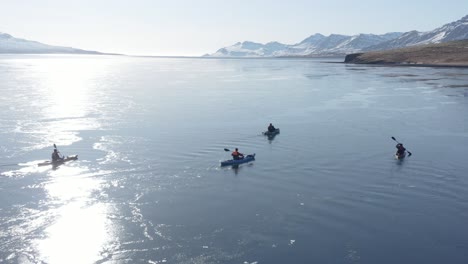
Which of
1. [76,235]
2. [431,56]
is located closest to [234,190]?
[76,235]

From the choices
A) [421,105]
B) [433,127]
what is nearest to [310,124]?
[433,127]

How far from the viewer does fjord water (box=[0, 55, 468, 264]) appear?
21.9 metres

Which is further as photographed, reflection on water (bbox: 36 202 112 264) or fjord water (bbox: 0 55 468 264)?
fjord water (bbox: 0 55 468 264)

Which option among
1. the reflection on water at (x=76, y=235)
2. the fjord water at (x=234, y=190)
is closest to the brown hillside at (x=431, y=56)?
the fjord water at (x=234, y=190)

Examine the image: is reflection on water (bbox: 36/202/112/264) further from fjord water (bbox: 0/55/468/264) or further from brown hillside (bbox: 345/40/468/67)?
brown hillside (bbox: 345/40/468/67)

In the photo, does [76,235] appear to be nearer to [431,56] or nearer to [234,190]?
[234,190]

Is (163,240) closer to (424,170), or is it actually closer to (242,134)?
(424,170)

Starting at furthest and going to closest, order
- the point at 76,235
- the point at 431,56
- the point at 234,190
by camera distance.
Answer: the point at 431,56
the point at 234,190
the point at 76,235

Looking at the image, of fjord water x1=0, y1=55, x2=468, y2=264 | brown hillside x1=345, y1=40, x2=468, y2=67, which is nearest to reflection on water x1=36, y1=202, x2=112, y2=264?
fjord water x1=0, y1=55, x2=468, y2=264

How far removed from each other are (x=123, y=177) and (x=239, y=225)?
12.0 metres

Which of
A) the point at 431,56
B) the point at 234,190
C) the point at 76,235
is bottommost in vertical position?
the point at 76,235

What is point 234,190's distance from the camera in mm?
30375

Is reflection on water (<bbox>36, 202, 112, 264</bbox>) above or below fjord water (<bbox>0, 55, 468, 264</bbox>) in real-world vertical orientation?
below

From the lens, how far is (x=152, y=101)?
7488 centimetres
